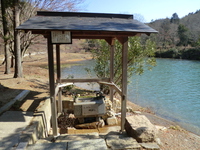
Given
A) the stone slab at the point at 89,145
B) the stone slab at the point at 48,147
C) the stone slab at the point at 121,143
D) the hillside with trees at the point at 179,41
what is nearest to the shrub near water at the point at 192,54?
the hillside with trees at the point at 179,41

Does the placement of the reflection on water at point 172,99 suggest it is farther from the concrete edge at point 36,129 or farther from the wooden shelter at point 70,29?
the concrete edge at point 36,129

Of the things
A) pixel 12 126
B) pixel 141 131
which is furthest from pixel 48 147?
pixel 141 131

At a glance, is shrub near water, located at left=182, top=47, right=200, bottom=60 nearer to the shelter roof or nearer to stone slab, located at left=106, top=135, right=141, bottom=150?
the shelter roof

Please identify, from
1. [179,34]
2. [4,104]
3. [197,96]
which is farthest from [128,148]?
[179,34]

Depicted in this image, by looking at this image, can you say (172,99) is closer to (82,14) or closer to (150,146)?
(150,146)

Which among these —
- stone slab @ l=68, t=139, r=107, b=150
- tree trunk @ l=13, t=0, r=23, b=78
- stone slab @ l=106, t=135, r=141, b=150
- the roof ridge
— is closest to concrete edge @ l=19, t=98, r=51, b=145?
stone slab @ l=68, t=139, r=107, b=150

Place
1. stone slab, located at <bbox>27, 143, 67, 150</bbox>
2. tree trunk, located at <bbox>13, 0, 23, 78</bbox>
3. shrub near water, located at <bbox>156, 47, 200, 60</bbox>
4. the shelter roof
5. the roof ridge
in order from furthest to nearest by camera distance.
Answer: shrub near water, located at <bbox>156, 47, 200, 60</bbox> → tree trunk, located at <bbox>13, 0, 23, 78</bbox> → the roof ridge → the shelter roof → stone slab, located at <bbox>27, 143, 67, 150</bbox>

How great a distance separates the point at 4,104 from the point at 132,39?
199 inches

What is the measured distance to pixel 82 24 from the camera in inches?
141

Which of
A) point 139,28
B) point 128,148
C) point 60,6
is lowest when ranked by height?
point 128,148

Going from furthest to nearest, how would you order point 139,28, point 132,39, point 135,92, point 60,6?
point 135,92
point 60,6
point 132,39
point 139,28

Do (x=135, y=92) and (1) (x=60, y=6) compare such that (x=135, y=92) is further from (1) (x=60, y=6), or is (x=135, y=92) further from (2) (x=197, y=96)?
(1) (x=60, y=6)

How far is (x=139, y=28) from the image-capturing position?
3.51 metres

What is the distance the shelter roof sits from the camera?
127 inches
